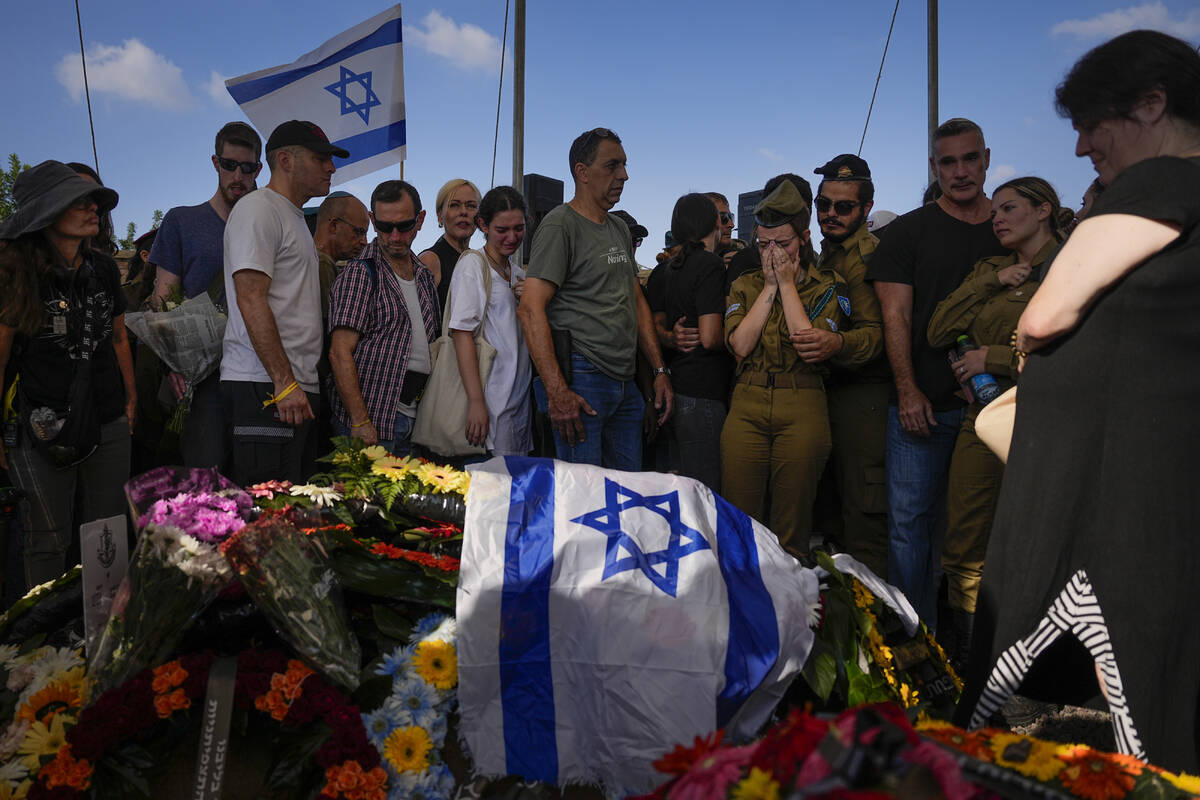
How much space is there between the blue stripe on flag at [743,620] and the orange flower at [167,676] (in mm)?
1189

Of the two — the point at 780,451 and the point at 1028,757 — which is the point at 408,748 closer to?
the point at 1028,757

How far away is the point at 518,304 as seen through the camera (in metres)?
4.37

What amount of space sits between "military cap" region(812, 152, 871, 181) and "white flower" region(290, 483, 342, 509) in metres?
2.89

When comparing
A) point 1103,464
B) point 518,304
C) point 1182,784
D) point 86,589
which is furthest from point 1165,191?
point 518,304

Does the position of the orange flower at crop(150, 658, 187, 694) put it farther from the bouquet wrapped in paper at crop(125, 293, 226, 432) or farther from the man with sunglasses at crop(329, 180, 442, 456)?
the bouquet wrapped in paper at crop(125, 293, 226, 432)

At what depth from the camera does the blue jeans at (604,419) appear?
4.21 m

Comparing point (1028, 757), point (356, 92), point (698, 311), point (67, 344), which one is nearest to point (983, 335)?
point (698, 311)

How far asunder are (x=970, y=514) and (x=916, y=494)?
33 centimetres

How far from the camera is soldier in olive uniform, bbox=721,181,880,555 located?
391cm

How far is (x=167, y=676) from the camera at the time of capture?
1.90 metres

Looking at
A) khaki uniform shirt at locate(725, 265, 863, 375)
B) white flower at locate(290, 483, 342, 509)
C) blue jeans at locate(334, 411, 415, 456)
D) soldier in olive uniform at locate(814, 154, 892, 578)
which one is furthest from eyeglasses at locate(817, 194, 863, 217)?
white flower at locate(290, 483, 342, 509)

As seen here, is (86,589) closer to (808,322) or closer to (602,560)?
(602,560)

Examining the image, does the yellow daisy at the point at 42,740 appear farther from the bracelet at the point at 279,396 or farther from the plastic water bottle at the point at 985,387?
the plastic water bottle at the point at 985,387

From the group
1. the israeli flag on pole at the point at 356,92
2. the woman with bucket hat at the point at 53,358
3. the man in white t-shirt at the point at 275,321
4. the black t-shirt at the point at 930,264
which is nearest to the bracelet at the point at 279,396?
the man in white t-shirt at the point at 275,321
